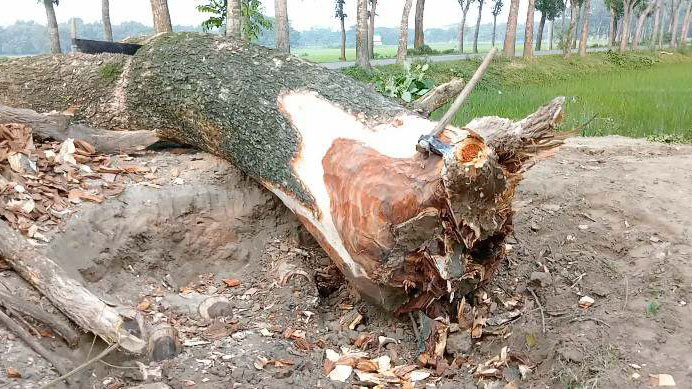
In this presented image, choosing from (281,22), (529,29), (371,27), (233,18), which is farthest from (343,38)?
(233,18)

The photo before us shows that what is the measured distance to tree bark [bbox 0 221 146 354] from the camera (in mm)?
2584

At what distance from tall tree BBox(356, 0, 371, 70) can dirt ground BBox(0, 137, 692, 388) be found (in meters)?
10.4

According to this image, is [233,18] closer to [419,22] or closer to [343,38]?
[419,22]

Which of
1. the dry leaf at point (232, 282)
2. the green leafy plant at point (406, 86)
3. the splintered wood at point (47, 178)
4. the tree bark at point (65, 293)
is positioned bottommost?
the dry leaf at point (232, 282)

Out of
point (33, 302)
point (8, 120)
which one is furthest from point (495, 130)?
point (8, 120)

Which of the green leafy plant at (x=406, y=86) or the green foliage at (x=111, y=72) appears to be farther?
the green leafy plant at (x=406, y=86)

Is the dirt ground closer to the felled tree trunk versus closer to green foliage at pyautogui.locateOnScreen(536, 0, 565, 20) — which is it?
the felled tree trunk

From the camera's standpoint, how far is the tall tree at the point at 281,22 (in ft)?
32.1

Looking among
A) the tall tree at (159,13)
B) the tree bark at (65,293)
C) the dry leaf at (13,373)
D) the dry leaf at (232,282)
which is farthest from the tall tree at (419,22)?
the dry leaf at (13,373)

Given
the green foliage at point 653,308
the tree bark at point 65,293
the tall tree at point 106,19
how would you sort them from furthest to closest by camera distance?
1. the tall tree at point 106,19
2. the green foliage at point 653,308
3. the tree bark at point 65,293

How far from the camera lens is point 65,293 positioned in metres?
2.68

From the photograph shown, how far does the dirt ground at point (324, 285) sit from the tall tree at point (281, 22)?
625cm

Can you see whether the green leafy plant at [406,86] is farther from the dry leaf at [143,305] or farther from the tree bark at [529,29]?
the tree bark at [529,29]

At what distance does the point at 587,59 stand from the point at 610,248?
22540 mm
